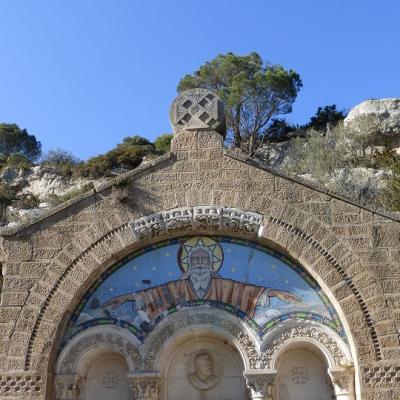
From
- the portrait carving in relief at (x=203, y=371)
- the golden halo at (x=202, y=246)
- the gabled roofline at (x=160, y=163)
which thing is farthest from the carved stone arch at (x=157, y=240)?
the portrait carving in relief at (x=203, y=371)

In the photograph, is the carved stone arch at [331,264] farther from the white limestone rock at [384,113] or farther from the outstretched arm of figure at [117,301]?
the white limestone rock at [384,113]

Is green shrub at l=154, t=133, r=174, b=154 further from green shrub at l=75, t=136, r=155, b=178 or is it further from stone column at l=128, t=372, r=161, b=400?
stone column at l=128, t=372, r=161, b=400

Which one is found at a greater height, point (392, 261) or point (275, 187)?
point (275, 187)

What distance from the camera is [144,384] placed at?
7.97 meters

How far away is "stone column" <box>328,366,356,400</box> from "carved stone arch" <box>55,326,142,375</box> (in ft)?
9.37

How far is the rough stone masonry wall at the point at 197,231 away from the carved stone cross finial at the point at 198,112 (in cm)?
21

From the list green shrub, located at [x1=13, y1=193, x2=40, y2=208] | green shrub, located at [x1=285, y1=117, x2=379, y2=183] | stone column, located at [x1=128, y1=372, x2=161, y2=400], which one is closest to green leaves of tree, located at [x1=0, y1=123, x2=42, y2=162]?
green shrub, located at [x1=13, y1=193, x2=40, y2=208]

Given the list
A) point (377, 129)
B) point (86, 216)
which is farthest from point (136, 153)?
point (86, 216)

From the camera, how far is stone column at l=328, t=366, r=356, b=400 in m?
7.76

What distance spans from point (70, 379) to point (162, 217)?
2.80 metres

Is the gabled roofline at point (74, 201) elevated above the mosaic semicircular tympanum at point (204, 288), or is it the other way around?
the gabled roofline at point (74, 201)

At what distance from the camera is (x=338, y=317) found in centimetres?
813

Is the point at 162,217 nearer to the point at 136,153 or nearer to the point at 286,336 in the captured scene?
the point at 286,336

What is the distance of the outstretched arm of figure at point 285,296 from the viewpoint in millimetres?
8359
